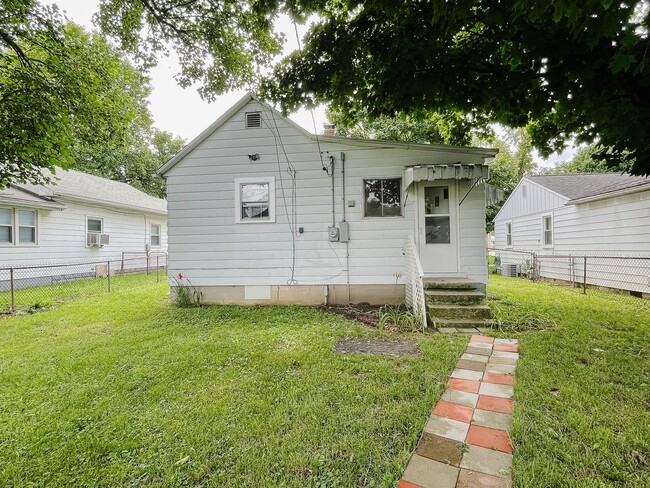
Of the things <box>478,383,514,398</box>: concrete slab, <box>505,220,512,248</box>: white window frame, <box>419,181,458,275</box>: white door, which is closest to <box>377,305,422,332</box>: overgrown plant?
<box>419,181,458,275</box>: white door

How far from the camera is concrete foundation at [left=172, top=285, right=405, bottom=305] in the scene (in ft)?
22.6

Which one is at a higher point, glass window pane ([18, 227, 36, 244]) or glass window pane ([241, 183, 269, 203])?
glass window pane ([241, 183, 269, 203])

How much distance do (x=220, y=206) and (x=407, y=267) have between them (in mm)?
4707

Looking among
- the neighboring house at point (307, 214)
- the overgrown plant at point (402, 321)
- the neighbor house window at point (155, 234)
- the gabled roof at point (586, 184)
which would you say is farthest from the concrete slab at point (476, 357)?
the neighbor house window at point (155, 234)

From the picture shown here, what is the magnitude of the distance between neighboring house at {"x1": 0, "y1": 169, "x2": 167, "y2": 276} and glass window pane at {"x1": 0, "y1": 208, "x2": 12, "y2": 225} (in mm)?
22

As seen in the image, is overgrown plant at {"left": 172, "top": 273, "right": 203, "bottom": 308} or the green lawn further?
overgrown plant at {"left": 172, "top": 273, "right": 203, "bottom": 308}

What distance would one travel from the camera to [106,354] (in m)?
4.16

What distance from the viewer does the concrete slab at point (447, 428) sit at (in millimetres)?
2279

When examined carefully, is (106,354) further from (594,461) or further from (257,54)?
(257,54)

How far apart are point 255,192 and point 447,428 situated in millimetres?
6236

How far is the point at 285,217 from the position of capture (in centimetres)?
712

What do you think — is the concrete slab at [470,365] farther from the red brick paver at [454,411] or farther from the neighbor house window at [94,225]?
the neighbor house window at [94,225]

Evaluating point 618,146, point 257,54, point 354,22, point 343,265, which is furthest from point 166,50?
point 618,146

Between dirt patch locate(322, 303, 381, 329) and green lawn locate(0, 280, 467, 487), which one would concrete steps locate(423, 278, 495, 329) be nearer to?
green lawn locate(0, 280, 467, 487)
